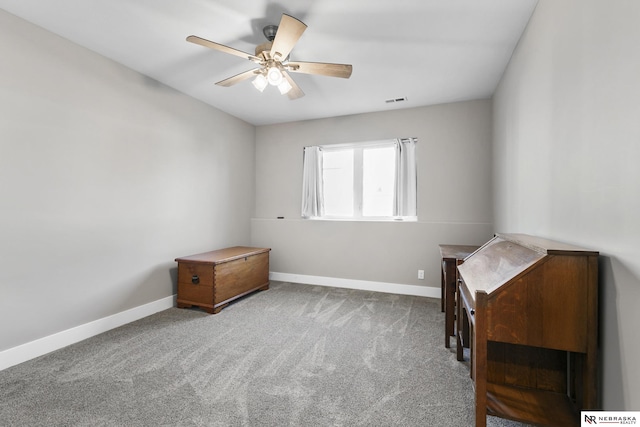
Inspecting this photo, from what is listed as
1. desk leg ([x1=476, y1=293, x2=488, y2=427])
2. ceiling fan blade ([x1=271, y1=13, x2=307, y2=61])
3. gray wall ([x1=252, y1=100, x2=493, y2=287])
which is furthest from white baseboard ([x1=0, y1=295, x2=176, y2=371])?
desk leg ([x1=476, y1=293, x2=488, y2=427])

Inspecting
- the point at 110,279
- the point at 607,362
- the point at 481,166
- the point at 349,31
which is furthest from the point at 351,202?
the point at 607,362

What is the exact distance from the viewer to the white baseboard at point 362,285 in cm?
379

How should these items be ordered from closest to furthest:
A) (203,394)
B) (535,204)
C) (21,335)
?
(203,394), (535,204), (21,335)

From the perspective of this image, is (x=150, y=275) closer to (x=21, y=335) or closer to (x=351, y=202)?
(x=21, y=335)

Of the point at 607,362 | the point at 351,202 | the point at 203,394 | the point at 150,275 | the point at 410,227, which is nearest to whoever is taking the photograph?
the point at 607,362

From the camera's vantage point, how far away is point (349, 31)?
2.22 m

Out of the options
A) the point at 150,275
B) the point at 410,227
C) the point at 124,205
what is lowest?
the point at 150,275

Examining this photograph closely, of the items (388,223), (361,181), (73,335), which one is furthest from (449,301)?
(73,335)

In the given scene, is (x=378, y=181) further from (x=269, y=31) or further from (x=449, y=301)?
(x=269, y=31)

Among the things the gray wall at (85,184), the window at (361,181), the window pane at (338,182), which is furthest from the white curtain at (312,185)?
the gray wall at (85,184)

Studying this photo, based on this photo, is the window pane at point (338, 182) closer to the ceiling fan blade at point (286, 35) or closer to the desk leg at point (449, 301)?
the desk leg at point (449, 301)

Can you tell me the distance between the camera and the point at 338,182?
4367 millimetres

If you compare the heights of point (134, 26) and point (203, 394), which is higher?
point (134, 26)

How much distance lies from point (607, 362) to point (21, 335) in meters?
3.56
